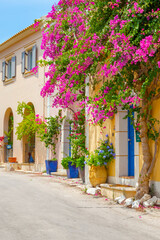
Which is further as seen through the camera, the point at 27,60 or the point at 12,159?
the point at 27,60

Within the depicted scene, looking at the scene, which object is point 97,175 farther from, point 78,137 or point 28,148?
point 28,148

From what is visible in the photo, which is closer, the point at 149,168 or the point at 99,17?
the point at 149,168

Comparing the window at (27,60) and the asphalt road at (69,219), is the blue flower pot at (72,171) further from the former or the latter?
the window at (27,60)

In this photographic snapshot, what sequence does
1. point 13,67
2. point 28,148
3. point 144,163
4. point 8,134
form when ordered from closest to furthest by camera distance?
1. point 144,163
2. point 28,148
3. point 13,67
4. point 8,134

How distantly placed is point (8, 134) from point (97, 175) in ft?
39.7

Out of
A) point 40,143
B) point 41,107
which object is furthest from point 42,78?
point 40,143

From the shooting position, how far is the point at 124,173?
9430 millimetres

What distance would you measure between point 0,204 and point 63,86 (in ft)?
16.8

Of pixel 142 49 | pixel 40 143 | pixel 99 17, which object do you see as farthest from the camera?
pixel 40 143

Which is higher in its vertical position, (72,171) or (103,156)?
(103,156)

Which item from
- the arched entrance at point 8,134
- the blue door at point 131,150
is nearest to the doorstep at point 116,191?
the blue door at point 131,150

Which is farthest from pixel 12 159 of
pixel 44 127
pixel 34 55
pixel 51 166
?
pixel 34 55

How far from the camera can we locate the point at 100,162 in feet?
31.6

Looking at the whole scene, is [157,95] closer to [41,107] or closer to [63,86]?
[63,86]
